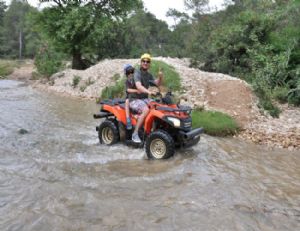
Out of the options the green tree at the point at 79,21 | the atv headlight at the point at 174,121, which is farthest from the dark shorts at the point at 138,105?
the green tree at the point at 79,21

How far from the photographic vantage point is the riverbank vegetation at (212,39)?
14070mm

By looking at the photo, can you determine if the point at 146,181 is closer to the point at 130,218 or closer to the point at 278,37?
the point at 130,218

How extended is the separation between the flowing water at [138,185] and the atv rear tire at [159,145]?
184 millimetres

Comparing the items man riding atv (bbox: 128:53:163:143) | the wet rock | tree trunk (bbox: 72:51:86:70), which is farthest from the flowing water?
tree trunk (bbox: 72:51:86:70)

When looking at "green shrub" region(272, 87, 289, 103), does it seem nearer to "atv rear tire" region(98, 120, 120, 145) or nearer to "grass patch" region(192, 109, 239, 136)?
"grass patch" region(192, 109, 239, 136)

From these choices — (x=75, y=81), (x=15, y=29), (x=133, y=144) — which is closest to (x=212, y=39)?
(x=75, y=81)

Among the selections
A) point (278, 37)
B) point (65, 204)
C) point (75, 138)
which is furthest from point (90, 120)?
point (278, 37)

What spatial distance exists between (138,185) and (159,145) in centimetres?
150

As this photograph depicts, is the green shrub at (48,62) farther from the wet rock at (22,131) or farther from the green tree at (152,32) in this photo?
the wet rock at (22,131)

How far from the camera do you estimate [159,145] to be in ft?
25.1

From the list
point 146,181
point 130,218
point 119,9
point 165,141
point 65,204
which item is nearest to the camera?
point 130,218

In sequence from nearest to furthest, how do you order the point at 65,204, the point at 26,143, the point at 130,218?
the point at 130,218, the point at 65,204, the point at 26,143

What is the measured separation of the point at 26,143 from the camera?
875cm

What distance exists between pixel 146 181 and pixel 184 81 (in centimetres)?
897
